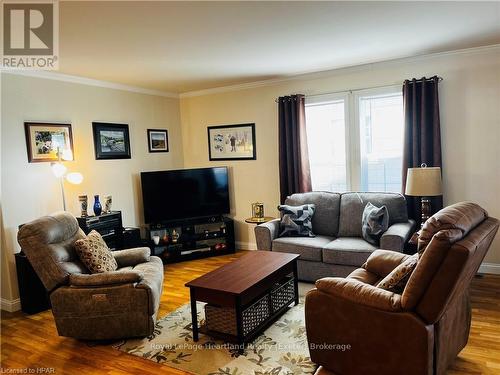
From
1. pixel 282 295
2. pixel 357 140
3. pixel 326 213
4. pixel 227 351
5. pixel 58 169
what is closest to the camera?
Answer: pixel 227 351

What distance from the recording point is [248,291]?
2734 millimetres

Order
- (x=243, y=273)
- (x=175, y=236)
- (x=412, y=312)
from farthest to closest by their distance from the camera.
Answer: (x=175, y=236) < (x=243, y=273) < (x=412, y=312)

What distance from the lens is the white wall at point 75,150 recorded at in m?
3.74

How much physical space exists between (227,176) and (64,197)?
7.60ft

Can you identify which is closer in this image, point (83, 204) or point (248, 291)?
point (248, 291)

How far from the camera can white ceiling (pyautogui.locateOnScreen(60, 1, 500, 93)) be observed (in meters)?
2.60

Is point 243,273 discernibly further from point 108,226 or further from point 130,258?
point 108,226

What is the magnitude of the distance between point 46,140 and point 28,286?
157 centimetres

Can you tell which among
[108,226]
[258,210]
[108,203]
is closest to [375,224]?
[258,210]

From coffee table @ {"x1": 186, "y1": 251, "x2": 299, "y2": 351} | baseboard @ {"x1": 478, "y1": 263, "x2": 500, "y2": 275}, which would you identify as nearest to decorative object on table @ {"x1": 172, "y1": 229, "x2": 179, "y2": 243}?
coffee table @ {"x1": 186, "y1": 251, "x2": 299, "y2": 351}

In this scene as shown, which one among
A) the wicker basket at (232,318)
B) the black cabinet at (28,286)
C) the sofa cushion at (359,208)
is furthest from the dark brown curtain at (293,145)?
the black cabinet at (28,286)

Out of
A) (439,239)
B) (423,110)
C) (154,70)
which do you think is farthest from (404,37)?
(154,70)

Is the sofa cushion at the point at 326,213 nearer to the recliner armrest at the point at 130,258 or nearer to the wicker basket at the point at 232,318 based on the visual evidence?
the wicker basket at the point at 232,318

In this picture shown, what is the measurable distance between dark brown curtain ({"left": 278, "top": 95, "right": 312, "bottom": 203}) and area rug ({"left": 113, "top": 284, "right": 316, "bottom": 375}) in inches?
84.9
